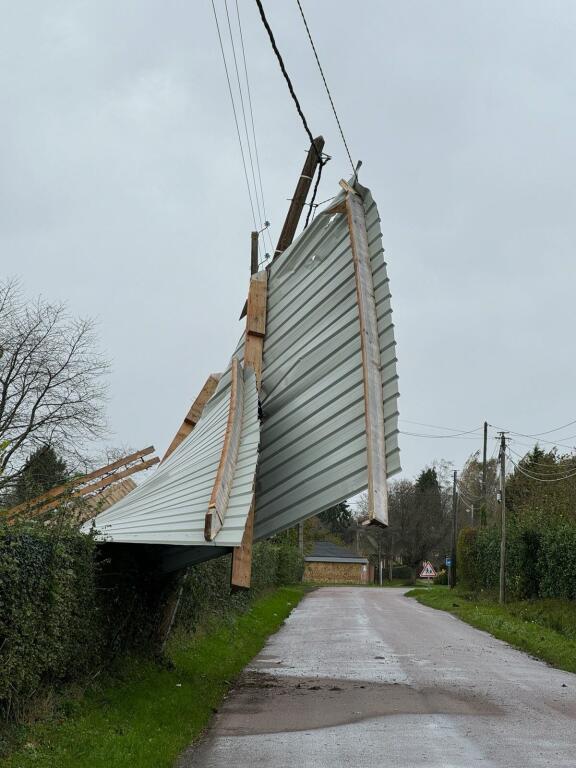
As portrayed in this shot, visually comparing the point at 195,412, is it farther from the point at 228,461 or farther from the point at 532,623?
the point at 532,623

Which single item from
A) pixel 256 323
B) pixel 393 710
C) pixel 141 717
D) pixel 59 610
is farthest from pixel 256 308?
pixel 141 717

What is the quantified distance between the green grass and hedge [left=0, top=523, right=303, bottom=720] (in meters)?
0.34

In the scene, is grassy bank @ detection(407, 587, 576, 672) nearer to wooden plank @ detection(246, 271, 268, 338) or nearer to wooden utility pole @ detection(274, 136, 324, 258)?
wooden plank @ detection(246, 271, 268, 338)

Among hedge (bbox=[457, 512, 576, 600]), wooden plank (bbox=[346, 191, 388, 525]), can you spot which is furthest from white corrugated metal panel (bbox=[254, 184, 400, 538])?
hedge (bbox=[457, 512, 576, 600])

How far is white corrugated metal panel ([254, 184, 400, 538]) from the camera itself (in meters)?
10.8

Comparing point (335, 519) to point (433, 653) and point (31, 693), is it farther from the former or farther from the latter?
point (31, 693)

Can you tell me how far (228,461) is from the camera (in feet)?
34.6

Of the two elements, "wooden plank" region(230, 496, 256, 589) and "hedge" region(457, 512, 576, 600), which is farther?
"hedge" region(457, 512, 576, 600)

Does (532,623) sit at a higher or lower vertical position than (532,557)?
lower

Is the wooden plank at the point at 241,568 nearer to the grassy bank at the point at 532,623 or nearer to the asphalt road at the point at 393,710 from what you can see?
the asphalt road at the point at 393,710

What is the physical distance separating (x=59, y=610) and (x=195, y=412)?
20.7 ft

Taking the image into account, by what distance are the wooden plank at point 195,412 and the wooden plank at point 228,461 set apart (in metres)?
2.13

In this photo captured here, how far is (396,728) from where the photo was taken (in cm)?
930

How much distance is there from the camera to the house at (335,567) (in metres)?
81.7
